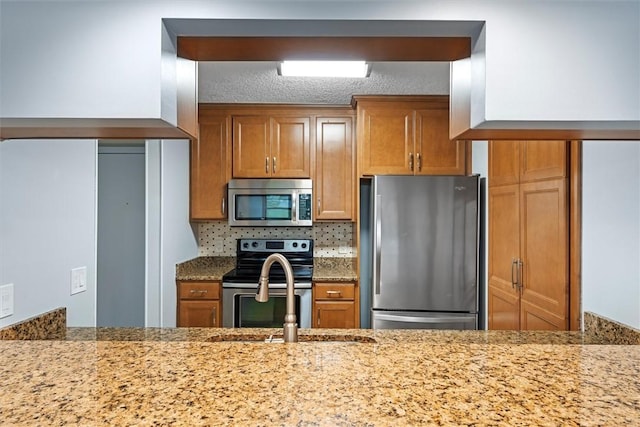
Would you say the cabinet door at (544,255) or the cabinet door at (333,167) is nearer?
the cabinet door at (544,255)

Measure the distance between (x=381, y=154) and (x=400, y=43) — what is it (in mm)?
2465

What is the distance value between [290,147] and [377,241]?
116 centimetres

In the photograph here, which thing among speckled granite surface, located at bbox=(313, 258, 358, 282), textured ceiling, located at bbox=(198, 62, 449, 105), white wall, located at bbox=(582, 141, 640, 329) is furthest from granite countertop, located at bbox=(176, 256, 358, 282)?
white wall, located at bbox=(582, 141, 640, 329)

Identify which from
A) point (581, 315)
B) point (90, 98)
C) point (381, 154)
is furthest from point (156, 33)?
point (381, 154)

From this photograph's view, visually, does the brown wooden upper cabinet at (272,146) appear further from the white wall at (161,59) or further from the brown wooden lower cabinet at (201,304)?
the white wall at (161,59)

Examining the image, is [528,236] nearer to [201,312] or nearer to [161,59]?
[161,59]

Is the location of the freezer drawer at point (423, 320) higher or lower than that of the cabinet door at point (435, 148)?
lower

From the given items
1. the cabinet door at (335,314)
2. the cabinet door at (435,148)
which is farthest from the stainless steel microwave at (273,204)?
the cabinet door at (435,148)

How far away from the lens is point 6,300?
1.33 metres

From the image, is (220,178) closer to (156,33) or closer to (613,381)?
(156,33)

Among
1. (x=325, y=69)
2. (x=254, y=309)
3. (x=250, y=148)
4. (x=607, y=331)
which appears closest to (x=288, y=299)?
(x=607, y=331)

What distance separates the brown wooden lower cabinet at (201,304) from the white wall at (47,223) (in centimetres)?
140

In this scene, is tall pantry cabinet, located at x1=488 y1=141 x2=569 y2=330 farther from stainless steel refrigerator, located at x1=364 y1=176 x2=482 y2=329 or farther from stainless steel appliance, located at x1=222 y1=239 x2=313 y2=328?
stainless steel appliance, located at x1=222 y1=239 x2=313 y2=328

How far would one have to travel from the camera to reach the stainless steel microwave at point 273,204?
3.45 metres
